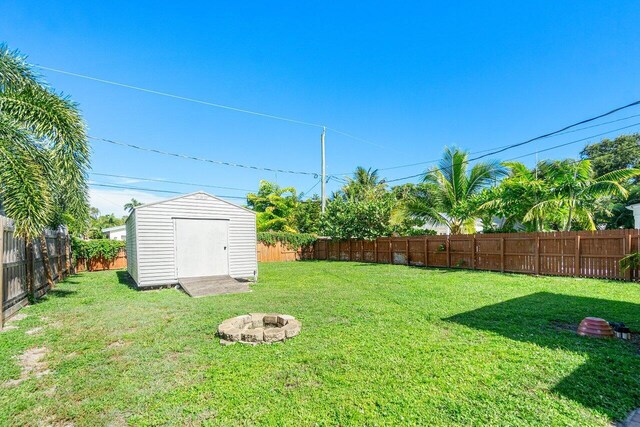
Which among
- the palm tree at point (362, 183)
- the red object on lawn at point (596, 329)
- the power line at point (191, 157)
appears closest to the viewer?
the red object on lawn at point (596, 329)

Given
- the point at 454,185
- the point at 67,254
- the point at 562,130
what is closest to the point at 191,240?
the point at 67,254

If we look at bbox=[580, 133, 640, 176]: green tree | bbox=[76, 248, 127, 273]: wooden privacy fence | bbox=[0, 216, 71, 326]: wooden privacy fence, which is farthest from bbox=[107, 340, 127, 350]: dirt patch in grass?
bbox=[580, 133, 640, 176]: green tree

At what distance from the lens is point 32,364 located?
3.49 m

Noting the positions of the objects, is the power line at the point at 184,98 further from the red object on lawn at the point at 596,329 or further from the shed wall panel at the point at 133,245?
the red object on lawn at the point at 596,329

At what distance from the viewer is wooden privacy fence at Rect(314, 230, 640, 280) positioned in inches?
329

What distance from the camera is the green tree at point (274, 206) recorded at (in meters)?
21.7

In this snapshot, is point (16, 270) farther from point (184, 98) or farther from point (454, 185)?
point (454, 185)

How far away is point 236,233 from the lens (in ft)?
32.3

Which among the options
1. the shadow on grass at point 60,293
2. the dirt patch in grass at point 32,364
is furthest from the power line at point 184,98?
the dirt patch in grass at point 32,364

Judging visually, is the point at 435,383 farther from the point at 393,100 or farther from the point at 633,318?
the point at 393,100

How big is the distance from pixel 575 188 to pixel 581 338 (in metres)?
7.98

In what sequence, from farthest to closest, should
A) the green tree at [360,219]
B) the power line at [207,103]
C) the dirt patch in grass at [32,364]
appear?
the green tree at [360,219]
the power line at [207,103]
the dirt patch in grass at [32,364]

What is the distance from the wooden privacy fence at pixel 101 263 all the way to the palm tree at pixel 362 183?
1525 centimetres

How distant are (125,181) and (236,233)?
16127mm
